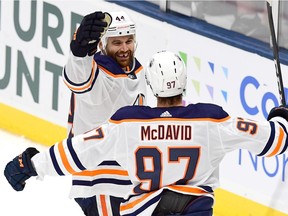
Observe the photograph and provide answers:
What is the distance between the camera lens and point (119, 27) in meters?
6.07

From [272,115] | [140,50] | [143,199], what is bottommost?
[143,199]

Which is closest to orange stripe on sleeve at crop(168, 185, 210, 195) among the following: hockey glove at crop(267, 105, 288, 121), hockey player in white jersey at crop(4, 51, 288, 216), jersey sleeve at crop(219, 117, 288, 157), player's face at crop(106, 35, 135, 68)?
hockey player in white jersey at crop(4, 51, 288, 216)

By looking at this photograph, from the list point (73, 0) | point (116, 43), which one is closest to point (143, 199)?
point (116, 43)

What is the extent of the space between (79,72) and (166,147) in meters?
0.79

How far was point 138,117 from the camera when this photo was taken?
5.08 metres

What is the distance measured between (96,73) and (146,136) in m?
0.86

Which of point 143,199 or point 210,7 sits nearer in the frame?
point 143,199

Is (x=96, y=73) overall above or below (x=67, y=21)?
below

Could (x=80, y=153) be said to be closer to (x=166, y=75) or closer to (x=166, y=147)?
(x=166, y=147)

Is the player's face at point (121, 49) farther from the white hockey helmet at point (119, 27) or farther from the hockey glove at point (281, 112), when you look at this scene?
the hockey glove at point (281, 112)

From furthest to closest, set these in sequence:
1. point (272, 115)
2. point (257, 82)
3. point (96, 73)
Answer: point (257, 82)
point (96, 73)
point (272, 115)

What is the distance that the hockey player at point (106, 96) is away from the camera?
5.93m

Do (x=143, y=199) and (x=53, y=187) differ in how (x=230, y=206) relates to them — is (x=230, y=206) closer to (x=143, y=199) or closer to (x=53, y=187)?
(x=53, y=187)

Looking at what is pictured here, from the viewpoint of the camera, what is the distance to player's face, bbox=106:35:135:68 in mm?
6047
